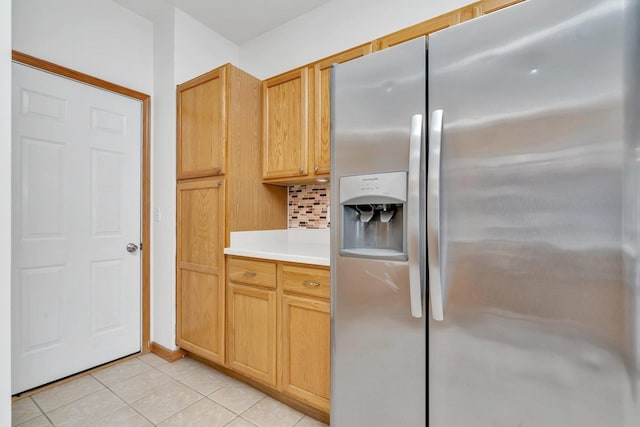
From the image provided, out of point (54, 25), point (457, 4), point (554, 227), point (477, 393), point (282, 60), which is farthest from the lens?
point (282, 60)

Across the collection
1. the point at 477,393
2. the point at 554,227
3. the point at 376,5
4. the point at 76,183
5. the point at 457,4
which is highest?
the point at 376,5

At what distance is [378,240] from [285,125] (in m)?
1.24

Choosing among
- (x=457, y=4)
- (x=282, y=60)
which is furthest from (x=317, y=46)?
(x=457, y=4)

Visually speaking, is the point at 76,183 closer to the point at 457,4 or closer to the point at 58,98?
the point at 58,98

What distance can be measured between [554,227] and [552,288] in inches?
6.9

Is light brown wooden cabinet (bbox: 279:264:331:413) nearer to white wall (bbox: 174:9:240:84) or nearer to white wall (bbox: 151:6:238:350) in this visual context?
white wall (bbox: 151:6:238:350)

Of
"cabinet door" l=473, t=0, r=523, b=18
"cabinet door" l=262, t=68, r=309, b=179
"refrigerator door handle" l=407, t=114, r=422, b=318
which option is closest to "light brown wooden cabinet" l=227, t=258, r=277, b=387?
"cabinet door" l=262, t=68, r=309, b=179

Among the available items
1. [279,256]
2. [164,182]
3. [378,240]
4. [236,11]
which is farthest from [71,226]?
[378,240]

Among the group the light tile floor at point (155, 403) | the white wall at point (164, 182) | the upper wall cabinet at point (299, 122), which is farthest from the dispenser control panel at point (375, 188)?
the white wall at point (164, 182)

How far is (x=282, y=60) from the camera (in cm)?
256

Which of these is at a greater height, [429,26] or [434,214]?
[429,26]

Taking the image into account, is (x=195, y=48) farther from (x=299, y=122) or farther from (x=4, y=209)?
(x=4, y=209)

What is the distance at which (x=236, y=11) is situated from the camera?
2.39 metres

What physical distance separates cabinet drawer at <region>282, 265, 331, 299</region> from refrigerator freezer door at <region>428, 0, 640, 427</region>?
25.2 inches
